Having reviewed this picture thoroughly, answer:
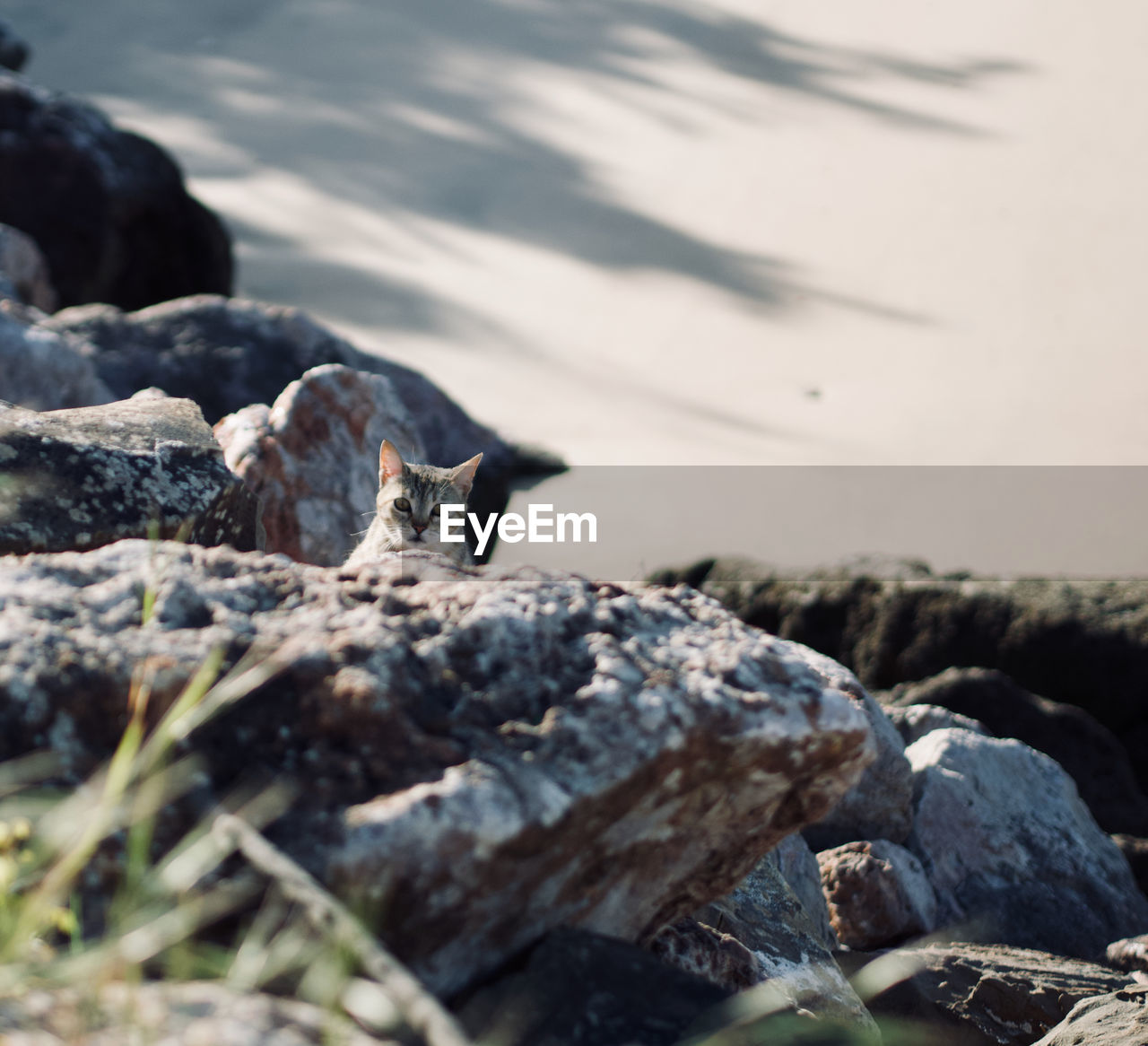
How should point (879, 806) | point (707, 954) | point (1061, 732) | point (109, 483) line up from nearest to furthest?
point (707, 954)
point (109, 483)
point (879, 806)
point (1061, 732)

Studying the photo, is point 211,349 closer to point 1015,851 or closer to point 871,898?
point 871,898

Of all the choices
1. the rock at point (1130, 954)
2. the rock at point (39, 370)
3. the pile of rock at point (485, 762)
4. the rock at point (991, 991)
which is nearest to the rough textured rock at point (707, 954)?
the pile of rock at point (485, 762)

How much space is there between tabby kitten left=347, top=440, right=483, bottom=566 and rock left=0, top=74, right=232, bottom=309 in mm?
4495

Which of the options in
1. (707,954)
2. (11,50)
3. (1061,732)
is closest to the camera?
(707,954)

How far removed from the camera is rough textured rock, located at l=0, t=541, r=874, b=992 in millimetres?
1191

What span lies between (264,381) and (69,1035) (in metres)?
3.85

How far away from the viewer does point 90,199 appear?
656cm

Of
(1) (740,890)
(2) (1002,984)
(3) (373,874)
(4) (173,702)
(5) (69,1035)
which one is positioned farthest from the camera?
(2) (1002,984)

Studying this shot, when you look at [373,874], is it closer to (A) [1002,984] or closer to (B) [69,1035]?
(B) [69,1035]

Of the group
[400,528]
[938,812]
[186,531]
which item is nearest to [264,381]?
[400,528]

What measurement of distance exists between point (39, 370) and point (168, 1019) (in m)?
3.04

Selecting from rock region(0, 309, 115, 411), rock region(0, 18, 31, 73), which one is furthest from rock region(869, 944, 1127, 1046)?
rock region(0, 18, 31, 73)

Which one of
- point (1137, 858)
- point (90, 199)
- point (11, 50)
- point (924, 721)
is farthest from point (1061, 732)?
point (11, 50)

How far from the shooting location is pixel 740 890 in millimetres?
2172
